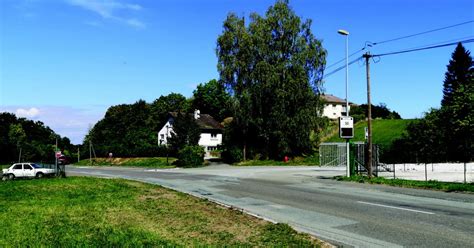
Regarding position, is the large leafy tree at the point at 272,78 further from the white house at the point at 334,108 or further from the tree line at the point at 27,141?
the white house at the point at 334,108

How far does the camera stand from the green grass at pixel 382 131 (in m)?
66.5

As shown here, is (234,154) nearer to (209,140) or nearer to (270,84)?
(270,84)

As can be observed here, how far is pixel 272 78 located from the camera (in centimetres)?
4938

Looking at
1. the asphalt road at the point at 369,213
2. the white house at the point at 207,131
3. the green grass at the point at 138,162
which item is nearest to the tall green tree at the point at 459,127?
the asphalt road at the point at 369,213

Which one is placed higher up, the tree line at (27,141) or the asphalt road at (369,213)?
the tree line at (27,141)

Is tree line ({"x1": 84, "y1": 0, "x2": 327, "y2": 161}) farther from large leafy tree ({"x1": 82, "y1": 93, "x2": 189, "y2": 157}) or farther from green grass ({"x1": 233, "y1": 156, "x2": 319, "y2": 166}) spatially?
large leafy tree ({"x1": 82, "y1": 93, "x2": 189, "y2": 157})

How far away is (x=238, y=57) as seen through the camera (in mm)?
52938

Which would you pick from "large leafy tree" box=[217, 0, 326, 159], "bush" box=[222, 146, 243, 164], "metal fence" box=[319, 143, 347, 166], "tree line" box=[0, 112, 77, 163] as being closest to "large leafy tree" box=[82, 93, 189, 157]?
"tree line" box=[0, 112, 77, 163]

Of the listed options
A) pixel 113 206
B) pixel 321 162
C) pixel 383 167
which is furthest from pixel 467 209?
pixel 321 162

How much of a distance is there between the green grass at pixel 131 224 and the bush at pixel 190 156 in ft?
116

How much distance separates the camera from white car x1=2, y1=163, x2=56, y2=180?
3903cm

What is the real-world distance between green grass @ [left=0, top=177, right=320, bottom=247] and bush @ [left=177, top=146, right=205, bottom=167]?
3529 centimetres

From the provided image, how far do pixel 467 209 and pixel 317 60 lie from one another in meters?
39.5

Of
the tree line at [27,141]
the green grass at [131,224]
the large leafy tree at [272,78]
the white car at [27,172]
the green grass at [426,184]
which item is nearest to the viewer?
the green grass at [131,224]
